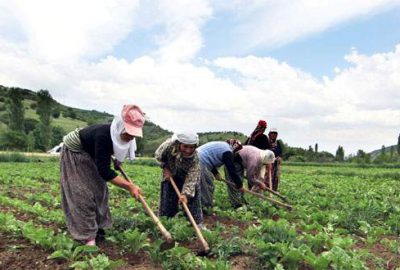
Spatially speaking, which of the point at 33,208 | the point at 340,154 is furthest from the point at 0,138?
the point at 33,208

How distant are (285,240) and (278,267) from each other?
3.15 ft

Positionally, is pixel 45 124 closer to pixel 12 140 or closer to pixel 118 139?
pixel 12 140

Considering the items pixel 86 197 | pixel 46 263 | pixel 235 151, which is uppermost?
pixel 235 151

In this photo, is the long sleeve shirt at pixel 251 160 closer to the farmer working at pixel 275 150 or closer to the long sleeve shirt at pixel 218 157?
the long sleeve shirt at pixel 218 157

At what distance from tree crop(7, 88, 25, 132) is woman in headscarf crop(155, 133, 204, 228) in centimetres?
4706

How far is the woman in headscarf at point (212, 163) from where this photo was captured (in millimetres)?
6961

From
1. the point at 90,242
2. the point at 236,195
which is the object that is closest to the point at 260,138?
the point at 236,195

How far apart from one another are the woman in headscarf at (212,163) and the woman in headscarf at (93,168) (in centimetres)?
236

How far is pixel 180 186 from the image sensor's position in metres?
6.07

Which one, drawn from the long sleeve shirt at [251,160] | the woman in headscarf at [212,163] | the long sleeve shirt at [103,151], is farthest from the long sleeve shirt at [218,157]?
the long sleeve shirt at [103,151]

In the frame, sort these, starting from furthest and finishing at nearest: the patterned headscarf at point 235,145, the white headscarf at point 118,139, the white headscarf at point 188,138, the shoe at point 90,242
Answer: the patterned headscarf at point 235,145 → the white headscarf at point 188,138 → the shoe at point 90,242 → the white headscarf at point 118,139

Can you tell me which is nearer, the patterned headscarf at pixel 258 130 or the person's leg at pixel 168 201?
the person's leg at pixel 168 201

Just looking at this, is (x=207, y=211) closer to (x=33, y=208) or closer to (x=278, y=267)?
(x=33, y=208)

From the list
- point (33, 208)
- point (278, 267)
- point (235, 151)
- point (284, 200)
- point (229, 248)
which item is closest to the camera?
point (278, 267)
